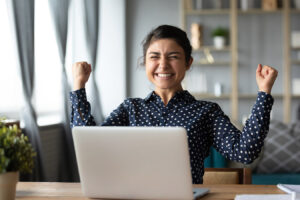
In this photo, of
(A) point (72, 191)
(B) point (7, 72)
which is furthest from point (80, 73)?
(B) point (7, 72)

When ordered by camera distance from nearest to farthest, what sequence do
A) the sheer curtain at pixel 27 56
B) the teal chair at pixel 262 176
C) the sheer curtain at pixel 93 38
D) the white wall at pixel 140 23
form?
the sheer curtain at pixel 27 56 < the teal chair at pixel 262 176 < the sheer curtain at pixel 93 38 < the white wall at pixel 140 23

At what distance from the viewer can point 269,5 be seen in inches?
223

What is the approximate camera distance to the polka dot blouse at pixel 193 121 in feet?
5.04

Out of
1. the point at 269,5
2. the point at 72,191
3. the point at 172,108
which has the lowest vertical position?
the point at 72,191

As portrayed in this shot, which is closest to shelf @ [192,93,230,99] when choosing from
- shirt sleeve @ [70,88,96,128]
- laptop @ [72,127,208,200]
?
→ shirt sleeve @ [70,88,96,128]

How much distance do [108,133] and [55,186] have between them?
458 mm

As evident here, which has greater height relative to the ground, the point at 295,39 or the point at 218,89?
the point at 295,39

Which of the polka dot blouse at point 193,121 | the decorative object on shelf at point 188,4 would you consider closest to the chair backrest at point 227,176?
the polka dot blouse at point 193,121

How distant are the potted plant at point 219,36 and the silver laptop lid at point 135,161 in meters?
4.72

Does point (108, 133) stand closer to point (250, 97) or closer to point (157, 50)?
point (157, 50)

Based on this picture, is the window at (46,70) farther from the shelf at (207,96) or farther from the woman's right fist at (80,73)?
the shelf at (207,96)

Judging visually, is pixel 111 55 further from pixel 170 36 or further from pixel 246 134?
pixel 246 134

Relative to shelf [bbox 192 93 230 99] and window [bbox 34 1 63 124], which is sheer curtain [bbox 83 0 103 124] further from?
shelf [bbox 192 93 230 99]

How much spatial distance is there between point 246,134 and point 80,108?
0.60m
